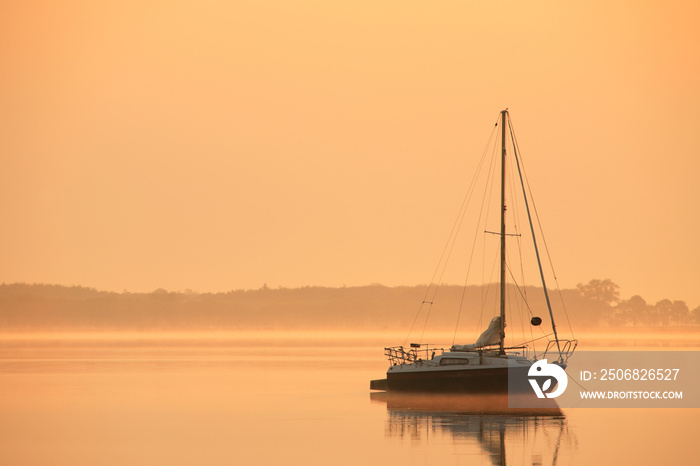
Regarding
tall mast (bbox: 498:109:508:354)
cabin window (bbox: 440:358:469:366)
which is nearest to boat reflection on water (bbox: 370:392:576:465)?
cabin window (bbox: 440:358:469:366)

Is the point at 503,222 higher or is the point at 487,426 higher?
the point at 503,222

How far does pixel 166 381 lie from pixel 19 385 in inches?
401

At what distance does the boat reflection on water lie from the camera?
117 feet

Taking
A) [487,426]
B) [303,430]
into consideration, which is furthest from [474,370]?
[303,430]

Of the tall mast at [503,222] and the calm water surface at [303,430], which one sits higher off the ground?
the tall mast at [503,222]

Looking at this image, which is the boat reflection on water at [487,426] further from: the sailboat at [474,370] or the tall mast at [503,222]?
the tall mast at [503,222]

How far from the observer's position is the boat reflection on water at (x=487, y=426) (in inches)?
1407

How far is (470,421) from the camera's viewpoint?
44031 millimetres

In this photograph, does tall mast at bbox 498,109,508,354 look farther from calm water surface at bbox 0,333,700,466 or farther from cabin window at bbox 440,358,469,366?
calm water surface at bbox 0,333,700,466

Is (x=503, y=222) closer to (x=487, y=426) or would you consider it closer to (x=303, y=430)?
(x=487, y=426)

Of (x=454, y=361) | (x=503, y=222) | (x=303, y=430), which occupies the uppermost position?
(x=503, y=222)

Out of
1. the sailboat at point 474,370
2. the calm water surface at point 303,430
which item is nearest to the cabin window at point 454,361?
the sailboat at point 474,370

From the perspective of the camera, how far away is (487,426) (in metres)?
42.2

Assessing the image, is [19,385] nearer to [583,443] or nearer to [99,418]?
[99,418]
